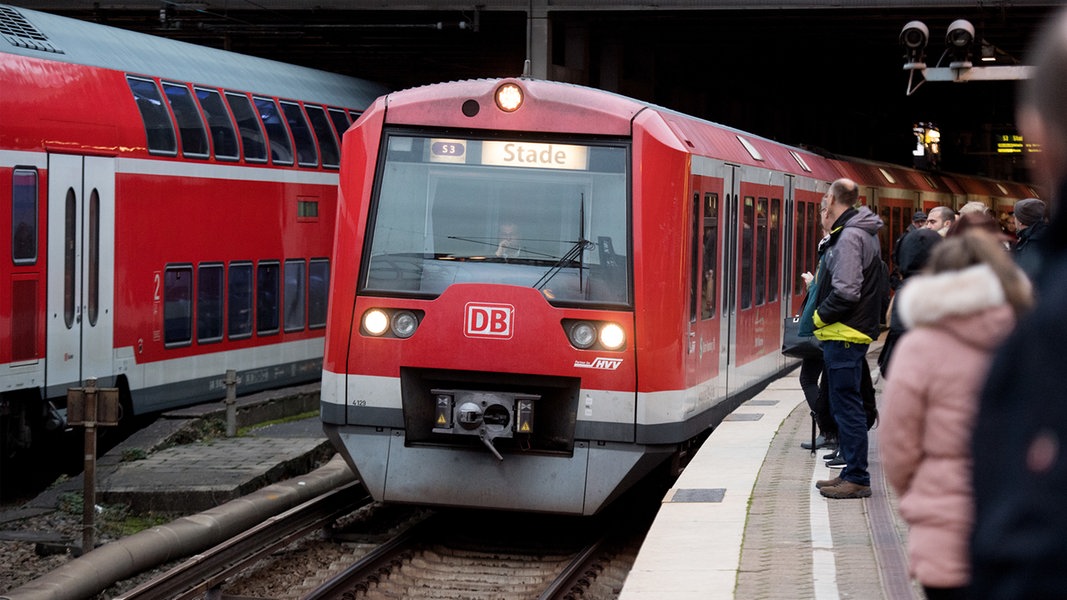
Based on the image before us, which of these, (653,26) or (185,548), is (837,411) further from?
(653,26)

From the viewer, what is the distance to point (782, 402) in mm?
13141

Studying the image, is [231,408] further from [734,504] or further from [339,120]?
[734,504]

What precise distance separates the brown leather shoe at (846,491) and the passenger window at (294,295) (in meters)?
9.19

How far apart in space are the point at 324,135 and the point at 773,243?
224 inches

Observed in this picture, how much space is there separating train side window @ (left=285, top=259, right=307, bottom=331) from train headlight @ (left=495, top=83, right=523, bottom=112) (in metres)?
7.31

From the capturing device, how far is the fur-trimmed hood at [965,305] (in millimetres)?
3242

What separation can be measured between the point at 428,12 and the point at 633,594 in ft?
67.5

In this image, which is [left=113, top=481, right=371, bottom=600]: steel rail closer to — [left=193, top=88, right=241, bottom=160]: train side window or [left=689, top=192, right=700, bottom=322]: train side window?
[left=689, top=192, right=700, bottom=322]: train side window

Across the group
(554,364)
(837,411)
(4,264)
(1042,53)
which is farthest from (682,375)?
(1042,53)

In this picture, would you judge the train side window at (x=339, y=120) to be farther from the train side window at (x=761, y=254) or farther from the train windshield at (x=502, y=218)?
the train windshield at (x=502, y=218)

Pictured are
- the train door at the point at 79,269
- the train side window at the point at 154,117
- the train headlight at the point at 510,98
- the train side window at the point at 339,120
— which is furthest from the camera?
the train side window at the point at 339,120

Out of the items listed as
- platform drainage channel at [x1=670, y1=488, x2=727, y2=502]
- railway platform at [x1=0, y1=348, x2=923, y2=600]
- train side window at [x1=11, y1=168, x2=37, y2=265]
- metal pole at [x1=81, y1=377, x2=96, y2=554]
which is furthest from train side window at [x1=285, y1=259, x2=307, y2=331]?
Result: platform drainage channel at [x1=670, y1=488, x2=727, y2=502]

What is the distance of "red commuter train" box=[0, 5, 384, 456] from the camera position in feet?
39.5

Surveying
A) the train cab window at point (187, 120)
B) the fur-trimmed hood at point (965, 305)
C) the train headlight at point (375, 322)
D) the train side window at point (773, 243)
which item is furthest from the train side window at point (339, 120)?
the fur-trimmed hood at point (965, 305)
